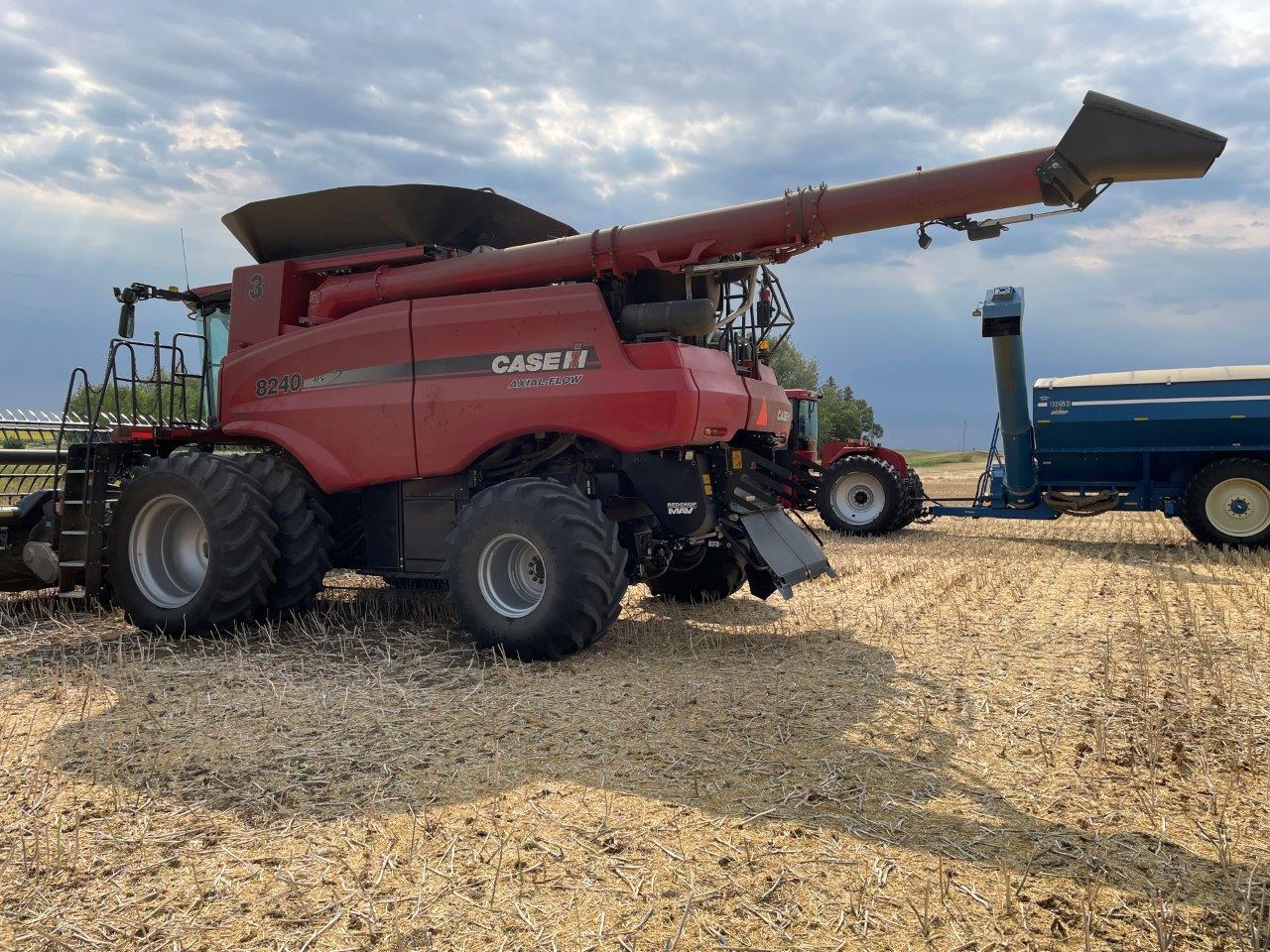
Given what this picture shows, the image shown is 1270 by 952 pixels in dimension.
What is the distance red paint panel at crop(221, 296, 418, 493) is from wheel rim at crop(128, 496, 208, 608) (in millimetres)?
752

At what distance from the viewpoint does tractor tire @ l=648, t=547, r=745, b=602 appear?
8039 millimetres

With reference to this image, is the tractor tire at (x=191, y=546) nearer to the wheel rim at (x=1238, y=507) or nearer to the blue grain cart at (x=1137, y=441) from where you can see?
the blue grain cart at (x=1137, y=441)

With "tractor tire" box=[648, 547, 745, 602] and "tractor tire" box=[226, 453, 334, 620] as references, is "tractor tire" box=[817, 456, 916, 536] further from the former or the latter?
"tractor tire" box=[226, 453, 334, 620]

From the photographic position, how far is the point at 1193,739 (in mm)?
4121

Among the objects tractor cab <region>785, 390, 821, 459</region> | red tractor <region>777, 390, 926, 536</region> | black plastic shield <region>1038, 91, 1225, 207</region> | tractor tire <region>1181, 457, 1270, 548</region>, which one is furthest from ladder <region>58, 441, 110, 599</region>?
tractor tire <region>1181, 457, 1270, 548</region>

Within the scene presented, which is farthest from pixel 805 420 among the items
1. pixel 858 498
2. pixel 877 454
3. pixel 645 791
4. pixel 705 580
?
pixel 645 791

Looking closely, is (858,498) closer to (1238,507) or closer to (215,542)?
(1238,507)

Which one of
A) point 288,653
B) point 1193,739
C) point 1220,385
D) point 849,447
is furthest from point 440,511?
point 1220,385

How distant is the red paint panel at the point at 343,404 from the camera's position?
6.52 m

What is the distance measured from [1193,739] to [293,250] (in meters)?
6.67

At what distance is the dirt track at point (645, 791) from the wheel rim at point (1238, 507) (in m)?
7.08

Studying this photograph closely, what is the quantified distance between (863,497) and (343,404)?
377 inches

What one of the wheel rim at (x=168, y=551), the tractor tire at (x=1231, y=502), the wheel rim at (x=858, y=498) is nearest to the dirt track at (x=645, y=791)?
the wheel rim at (x=168, y=551)

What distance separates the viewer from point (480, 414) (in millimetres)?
6199
